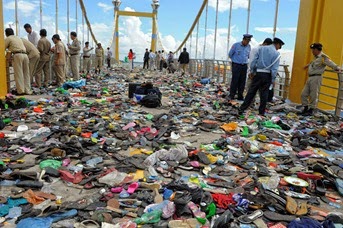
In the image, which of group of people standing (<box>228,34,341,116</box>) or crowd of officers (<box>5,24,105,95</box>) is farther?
crowd of officers (<box>5,24,105,95</box>)

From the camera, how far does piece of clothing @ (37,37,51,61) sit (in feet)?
34.0

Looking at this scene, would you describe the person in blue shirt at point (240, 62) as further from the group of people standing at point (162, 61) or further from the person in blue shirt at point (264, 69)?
the group of people standing at point (162, 61)

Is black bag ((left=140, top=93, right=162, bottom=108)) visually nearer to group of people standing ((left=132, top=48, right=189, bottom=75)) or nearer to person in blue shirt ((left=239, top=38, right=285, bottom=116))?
person in blue shirt ((left=239, top=38, right=285, bottom=116))

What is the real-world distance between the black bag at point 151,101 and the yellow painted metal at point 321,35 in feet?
14.0

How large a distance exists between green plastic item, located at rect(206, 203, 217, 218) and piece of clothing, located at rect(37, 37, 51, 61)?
9173 mm

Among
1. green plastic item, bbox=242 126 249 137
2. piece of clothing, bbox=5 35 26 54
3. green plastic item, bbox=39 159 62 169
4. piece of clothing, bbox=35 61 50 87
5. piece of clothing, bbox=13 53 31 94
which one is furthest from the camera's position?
piece of clothing, bbox=35 61 50 87

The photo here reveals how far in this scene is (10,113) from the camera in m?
6.37

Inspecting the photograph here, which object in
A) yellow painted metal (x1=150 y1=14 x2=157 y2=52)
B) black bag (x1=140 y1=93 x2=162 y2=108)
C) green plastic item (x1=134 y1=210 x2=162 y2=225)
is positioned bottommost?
green plastic item (x1=134 y1=210 x2=162 y2=225)

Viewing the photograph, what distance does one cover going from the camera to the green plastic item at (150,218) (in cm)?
255

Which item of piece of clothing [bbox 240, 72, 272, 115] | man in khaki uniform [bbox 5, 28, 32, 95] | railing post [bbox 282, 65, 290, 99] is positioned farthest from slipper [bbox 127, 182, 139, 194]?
railing post [bbox 282, 65, 290, 99]

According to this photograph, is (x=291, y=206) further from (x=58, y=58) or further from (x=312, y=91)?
(x=58, y=58)

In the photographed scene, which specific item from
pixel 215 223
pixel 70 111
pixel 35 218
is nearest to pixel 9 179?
pixel 35 218

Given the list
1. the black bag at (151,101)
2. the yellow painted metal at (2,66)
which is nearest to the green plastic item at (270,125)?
the black bag at (151,101)

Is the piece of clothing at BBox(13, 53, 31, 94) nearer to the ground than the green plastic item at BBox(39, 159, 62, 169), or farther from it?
farther from it
